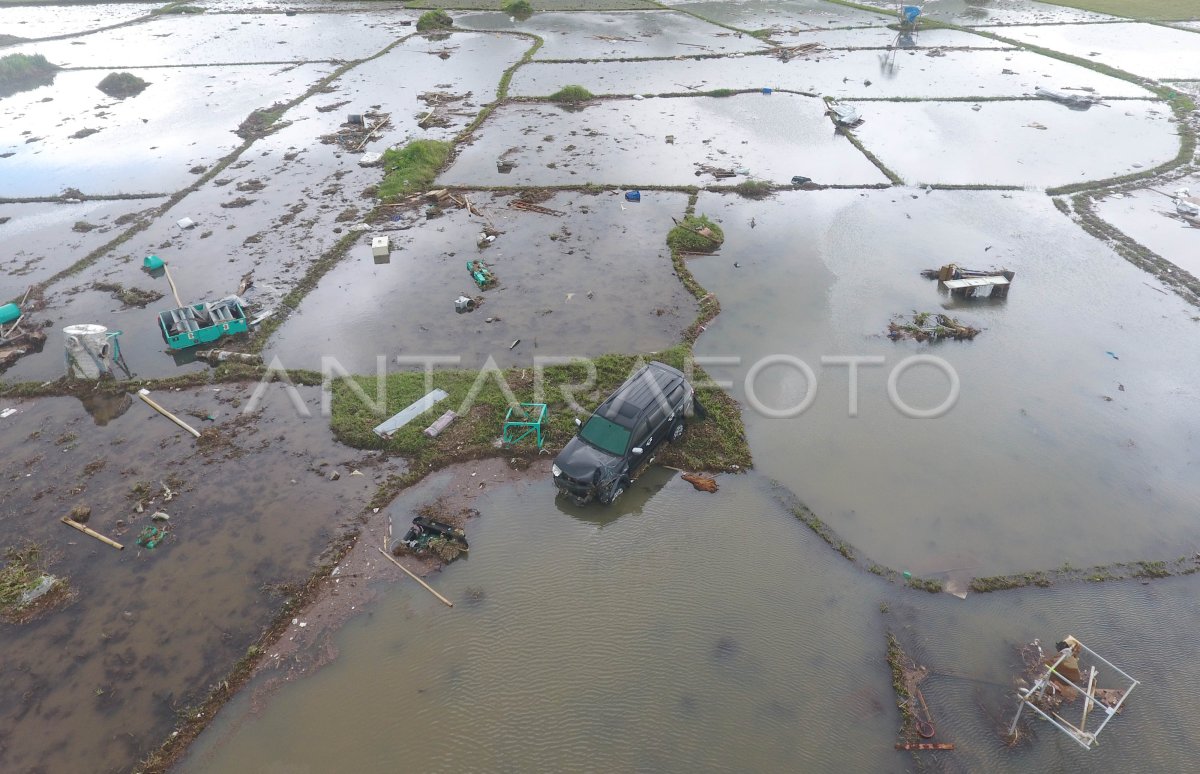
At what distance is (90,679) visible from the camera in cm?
1112

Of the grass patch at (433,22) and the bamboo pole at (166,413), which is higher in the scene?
the grass patch at (433,22)

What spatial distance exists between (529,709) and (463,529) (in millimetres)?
4476

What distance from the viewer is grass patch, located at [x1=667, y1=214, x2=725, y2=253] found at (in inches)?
938

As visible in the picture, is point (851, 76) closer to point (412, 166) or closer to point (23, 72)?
point (412, 166)

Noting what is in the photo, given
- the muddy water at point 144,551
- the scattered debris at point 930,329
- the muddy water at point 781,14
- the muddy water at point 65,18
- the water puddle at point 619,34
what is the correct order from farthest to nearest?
the muddy water at point 65,18 → the muddy water at point 781,14 → the water puddle at point 619,34 → the scattered debris at point 930,329 → the muddy water at point 144,551

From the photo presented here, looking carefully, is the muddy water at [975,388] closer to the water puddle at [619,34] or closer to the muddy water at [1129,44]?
the water puddle at [619,34]

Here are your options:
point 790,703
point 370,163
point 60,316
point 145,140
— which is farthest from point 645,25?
point 790,703

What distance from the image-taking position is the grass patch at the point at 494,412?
1561 cm

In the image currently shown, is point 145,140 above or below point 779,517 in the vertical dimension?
above

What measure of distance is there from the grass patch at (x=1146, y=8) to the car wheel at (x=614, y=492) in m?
74.0

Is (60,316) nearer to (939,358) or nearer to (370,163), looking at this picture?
(370,163)

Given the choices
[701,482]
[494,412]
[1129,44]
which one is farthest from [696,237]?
[1129,44]

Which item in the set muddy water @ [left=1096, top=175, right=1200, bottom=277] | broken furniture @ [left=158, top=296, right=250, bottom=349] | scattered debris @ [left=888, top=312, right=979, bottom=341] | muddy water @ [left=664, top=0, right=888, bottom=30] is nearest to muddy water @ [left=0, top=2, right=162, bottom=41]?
muddy water @ [left=664, top=0, right=888, bottom=30]

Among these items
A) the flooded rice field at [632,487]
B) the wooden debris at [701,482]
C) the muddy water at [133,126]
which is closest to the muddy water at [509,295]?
the flooded rice field at [632,487]
